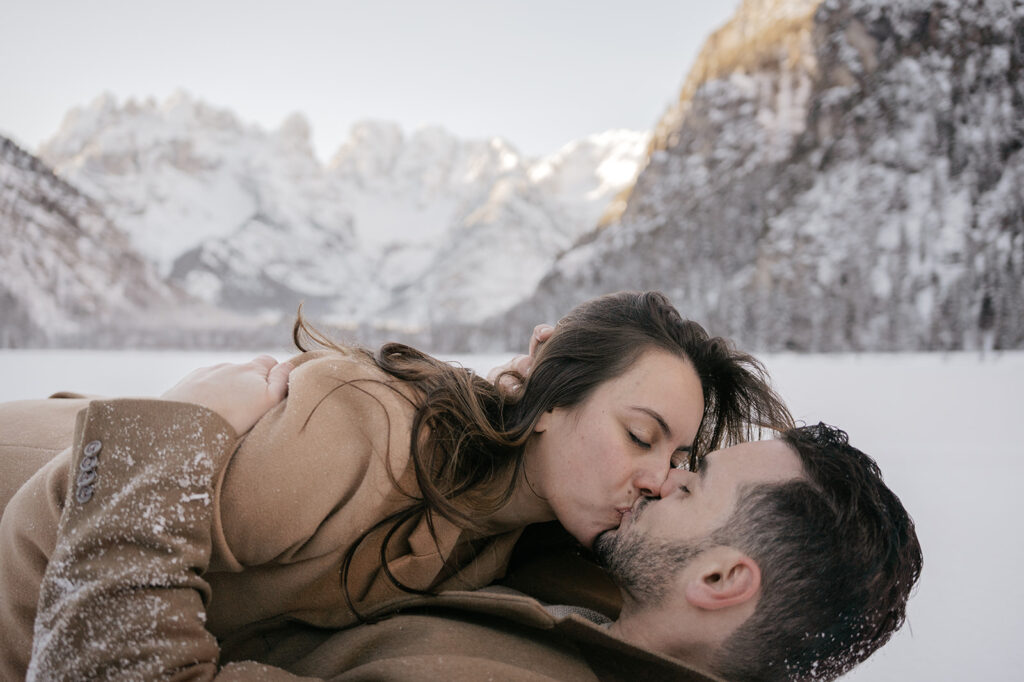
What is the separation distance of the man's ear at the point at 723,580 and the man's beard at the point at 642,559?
29mm

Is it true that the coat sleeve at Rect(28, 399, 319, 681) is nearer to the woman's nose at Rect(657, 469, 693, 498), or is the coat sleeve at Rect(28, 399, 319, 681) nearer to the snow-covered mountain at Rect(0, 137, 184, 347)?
the woman's nose at Rect(657, 469, 693, 498)

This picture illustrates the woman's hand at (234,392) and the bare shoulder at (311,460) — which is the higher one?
the woman's hand at (234,392)

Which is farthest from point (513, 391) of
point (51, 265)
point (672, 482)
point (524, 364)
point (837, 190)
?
point (51, 265)

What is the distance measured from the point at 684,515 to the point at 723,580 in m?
0.12

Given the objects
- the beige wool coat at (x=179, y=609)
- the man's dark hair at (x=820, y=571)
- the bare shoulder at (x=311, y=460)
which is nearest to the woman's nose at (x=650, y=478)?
the man's dark hair at (x=820, y=571)

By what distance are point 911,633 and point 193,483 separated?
56.7 inches

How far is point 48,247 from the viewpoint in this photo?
23.4m

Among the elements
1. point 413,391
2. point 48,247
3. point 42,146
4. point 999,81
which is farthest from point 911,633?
point 42,146

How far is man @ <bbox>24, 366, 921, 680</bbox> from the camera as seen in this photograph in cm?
79

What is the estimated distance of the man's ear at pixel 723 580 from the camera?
3.36ft

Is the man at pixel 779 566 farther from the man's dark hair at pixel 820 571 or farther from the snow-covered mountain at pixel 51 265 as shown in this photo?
the snow-covered mountain at pixel 51 265

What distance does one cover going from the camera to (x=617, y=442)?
4.09 feet

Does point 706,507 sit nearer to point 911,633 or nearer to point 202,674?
point 911,633

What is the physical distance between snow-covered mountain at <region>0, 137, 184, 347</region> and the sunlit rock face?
48.5 feet
